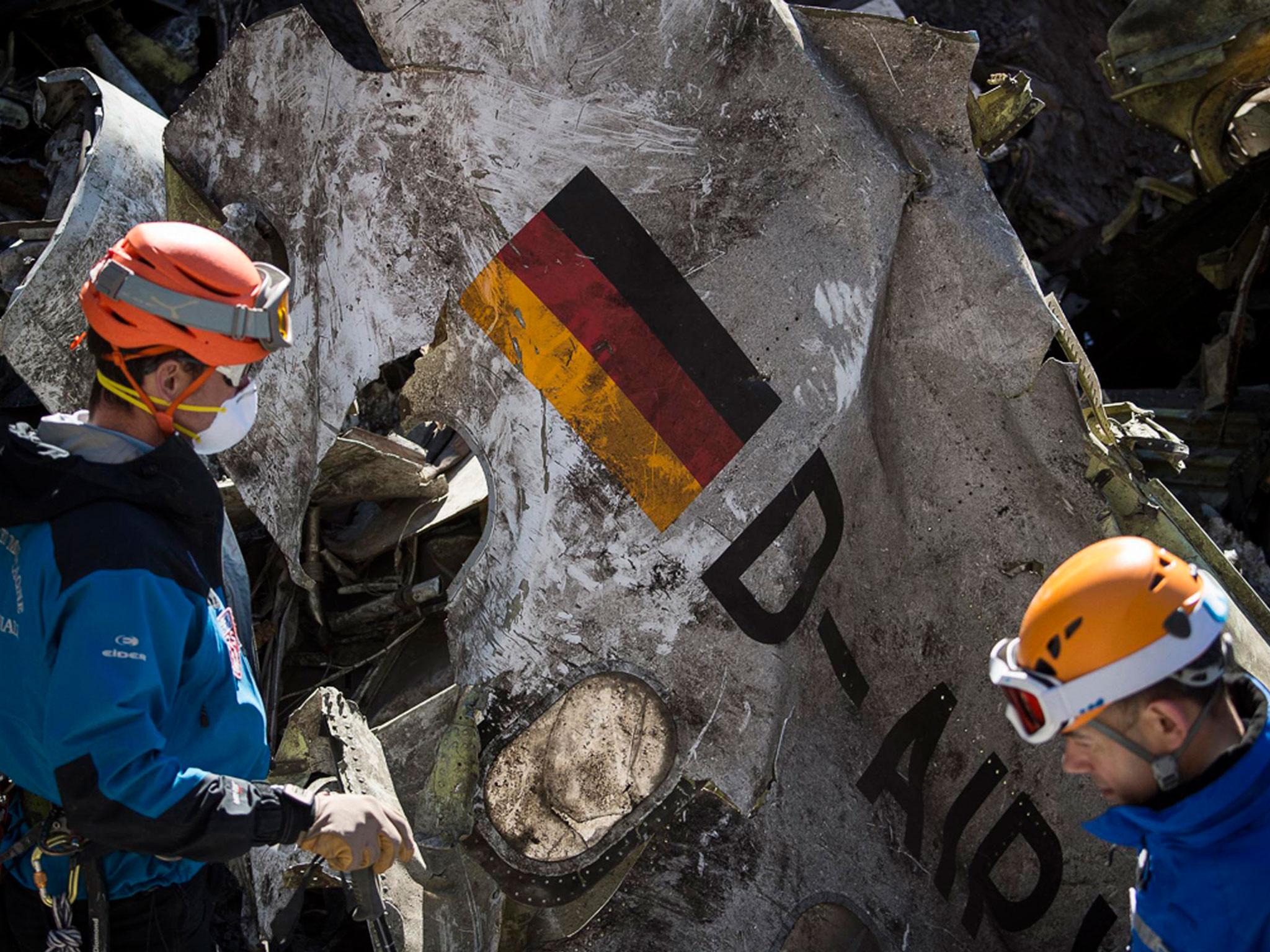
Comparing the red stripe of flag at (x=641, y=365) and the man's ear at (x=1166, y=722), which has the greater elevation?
the red stripe of flag at (x=641, y=365)

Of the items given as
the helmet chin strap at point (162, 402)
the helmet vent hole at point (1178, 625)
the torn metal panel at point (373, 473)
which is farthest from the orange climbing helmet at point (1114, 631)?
the torn metal panel at point (373, 473)

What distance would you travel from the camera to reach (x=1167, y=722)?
163 centimetres

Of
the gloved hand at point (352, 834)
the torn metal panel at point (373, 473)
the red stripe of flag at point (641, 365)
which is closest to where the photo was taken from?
the gloved hand at point (352, 834)

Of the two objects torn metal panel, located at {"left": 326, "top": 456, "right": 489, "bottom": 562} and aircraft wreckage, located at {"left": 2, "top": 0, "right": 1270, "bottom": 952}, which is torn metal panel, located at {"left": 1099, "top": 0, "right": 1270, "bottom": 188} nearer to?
aircraft wreckage, located at {"left": 2, "top": 0, "right": 1270, "bottom": 952}

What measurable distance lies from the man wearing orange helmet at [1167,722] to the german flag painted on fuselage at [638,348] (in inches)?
49.6

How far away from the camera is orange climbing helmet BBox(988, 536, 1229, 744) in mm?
1625

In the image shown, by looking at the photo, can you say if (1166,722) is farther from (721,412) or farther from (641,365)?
(641,365)

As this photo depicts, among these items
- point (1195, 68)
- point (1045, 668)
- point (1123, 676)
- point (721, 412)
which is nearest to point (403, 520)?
point (721, 412)

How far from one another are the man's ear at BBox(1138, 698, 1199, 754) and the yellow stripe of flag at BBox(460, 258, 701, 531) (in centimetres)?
141

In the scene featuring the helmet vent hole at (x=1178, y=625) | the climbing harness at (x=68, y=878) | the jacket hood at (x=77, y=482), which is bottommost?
the helmet vent hole at (x=1178, y=625)

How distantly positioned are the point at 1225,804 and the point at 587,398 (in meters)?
1.74

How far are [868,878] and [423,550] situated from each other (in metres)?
1.61

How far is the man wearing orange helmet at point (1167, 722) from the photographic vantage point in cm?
158

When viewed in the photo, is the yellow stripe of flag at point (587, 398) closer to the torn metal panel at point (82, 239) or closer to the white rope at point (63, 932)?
the torn metal panel at point (82, 239)
